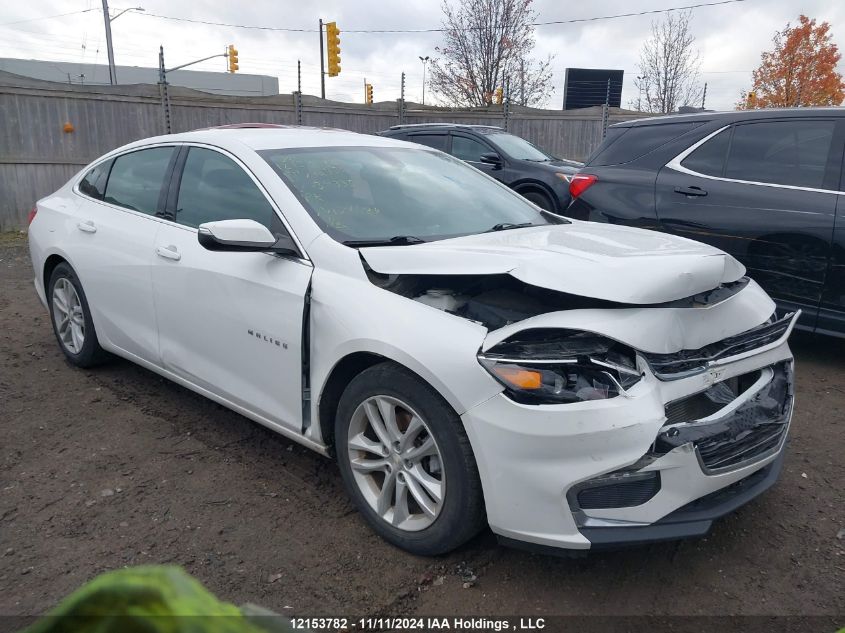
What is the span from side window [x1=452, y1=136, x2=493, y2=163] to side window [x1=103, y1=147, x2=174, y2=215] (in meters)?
6.44

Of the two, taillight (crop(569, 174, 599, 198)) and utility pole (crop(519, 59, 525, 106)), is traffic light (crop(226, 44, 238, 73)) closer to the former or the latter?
utility pole (crop(519, 59, 525, 106))

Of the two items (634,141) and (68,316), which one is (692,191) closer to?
(634,141)

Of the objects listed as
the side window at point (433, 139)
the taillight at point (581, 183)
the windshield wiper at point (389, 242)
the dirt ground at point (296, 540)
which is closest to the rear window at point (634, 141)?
the taillight at point (581, 183)

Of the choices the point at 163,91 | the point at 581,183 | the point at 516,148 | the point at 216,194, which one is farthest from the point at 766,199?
the point at 163,91

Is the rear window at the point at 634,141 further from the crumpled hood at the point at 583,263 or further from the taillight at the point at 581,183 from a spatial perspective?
the crumpled hood at the point at 583,263

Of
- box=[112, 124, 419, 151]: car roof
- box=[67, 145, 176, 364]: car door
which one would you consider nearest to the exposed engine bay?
box=[112, 124, 419, 151]: car roof

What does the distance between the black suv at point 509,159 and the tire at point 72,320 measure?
5924 mm

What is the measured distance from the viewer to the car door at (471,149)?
33.2ft

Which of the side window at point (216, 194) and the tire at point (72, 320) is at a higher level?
the side window at point (216, 194)

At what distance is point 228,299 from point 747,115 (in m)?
4.16

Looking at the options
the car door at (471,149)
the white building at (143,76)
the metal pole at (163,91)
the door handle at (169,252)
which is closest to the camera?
the door handle at (169,252)

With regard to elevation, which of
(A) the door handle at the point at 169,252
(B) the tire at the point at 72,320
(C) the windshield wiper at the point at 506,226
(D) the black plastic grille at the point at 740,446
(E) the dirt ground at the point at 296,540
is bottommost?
(E) the dirt ground at the point at 296,540

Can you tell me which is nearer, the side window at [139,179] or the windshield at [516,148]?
the side window at [139,179]

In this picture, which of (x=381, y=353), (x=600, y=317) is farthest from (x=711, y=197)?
(x=381, y=353)
